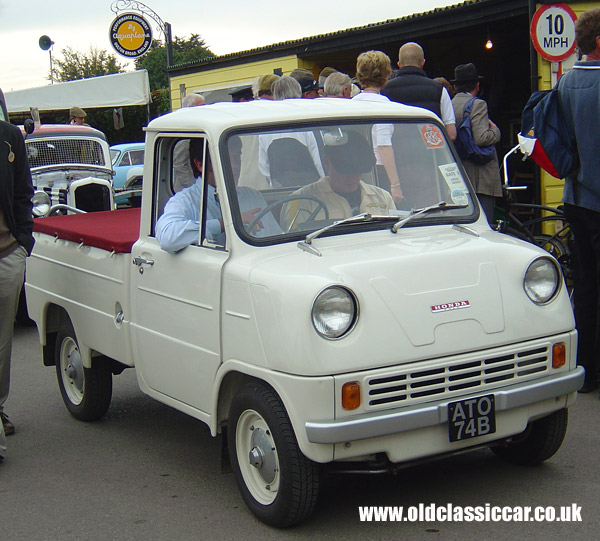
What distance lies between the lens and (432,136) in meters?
5.13

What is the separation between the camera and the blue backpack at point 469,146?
809 cm

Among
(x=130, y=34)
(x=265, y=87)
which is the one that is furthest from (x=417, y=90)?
(x=130, y=34)

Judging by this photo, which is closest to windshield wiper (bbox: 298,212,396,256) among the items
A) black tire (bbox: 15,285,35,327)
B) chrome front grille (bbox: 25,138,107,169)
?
black tire (bbox: 15,285,35,327)

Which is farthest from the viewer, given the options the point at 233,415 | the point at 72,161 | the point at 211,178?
the point at 72,161

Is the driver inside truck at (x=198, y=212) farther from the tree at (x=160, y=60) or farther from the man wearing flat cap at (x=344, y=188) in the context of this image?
the tree at (x=160, y=60)

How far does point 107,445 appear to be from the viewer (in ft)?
18.7

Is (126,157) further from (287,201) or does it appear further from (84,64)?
(84,64)

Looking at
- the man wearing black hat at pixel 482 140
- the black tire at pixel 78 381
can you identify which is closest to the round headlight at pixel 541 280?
the black tire at pixel 78 381

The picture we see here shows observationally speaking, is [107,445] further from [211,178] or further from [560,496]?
[560,496]

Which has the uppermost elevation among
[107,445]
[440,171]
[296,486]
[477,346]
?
[440,171]

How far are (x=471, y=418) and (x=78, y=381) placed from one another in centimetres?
321

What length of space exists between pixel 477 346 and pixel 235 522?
1.40m

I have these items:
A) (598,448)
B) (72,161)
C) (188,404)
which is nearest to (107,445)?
(188,404)

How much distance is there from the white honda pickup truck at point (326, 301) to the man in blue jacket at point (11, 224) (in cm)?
51
